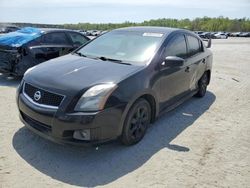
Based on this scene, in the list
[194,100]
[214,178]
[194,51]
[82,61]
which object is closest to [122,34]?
[82,61]

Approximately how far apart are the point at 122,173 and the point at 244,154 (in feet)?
6.06

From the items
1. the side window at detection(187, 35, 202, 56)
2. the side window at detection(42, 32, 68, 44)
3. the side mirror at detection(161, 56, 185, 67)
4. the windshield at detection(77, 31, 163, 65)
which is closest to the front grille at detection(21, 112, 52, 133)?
the windshield at detection(77, 31, 163, 65)

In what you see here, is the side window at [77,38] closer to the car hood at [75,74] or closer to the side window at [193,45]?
the side window at [193,45]

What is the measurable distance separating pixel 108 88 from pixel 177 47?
2.13 m

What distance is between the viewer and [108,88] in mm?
3688

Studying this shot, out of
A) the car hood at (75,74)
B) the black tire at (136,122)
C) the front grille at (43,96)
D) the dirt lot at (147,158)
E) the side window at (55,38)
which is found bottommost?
the dirt lot at (147,158)

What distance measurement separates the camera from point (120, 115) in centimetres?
377

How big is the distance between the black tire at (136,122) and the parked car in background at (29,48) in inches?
167

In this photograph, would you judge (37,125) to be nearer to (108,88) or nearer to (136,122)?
(108,88)

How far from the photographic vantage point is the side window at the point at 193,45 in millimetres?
5909

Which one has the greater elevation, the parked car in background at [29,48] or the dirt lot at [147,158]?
the parked car in background at [29,48]

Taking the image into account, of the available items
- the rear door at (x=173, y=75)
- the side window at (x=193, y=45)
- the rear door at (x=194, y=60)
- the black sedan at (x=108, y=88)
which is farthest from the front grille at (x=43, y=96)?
the side window at (x=193, y=45)

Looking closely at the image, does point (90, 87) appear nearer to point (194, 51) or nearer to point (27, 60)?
point (194, 51)

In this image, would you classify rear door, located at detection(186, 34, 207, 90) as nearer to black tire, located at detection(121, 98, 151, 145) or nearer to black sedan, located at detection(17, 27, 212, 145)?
black sedan, located at detection(17, 27, 212, 145)
